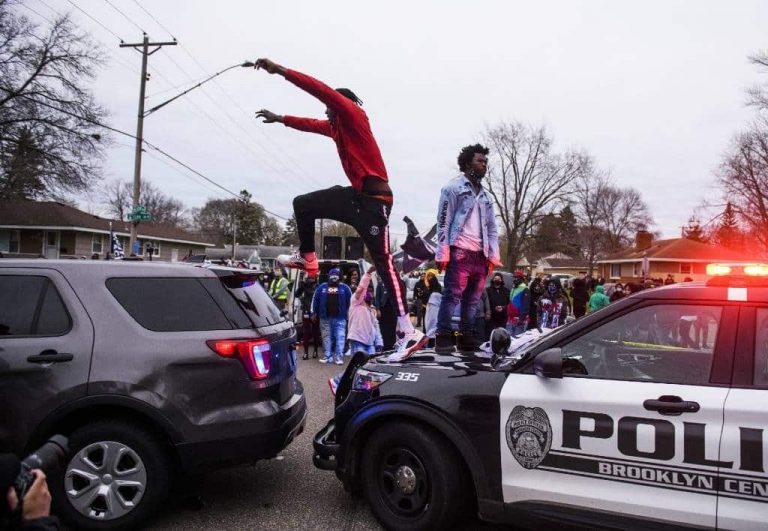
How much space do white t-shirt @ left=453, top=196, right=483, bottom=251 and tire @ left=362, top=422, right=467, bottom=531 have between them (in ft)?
6.90

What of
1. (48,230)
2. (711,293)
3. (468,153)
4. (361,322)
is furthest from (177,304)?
(48,230)

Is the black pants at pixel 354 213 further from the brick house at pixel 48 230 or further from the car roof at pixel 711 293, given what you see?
the brick house at pixel 48 230

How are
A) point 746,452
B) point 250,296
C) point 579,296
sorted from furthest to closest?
point 579,296
point 250,296
point 746,452

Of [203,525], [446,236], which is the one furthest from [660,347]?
[203,525]

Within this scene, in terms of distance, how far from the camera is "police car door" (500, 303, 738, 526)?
9.23 ft

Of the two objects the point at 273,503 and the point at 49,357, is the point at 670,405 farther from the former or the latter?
the point at 49,357

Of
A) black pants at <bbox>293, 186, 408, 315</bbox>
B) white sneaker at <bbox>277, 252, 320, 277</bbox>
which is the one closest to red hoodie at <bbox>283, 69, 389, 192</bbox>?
black pants at <bbox>293, 186, 408, 315</bbox>

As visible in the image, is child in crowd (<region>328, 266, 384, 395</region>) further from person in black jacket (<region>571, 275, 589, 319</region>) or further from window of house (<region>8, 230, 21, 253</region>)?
window of house (<region>8, 230, 21, 253</region>)

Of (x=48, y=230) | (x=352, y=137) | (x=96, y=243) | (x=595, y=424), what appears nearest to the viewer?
(x=595, y=424)

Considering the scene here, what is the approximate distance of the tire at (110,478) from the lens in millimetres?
3541

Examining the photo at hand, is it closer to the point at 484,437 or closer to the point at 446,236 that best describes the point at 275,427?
the point at 484,437

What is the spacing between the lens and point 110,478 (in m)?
3.59

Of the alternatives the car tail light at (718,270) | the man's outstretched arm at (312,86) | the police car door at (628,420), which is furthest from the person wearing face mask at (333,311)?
the car tail light at (718,270)

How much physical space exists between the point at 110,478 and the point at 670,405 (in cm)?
334
